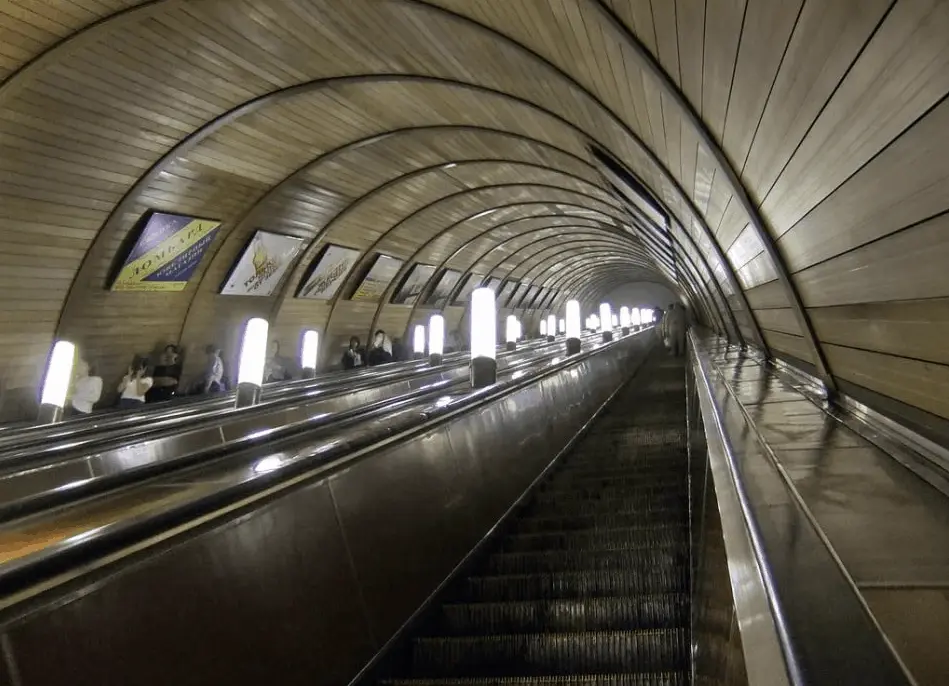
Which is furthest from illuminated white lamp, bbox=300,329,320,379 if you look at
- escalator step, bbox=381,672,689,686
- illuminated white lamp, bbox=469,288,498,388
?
escalator step, bbox=381,672,689,686

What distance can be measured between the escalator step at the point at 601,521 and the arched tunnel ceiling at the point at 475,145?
1.54 metres

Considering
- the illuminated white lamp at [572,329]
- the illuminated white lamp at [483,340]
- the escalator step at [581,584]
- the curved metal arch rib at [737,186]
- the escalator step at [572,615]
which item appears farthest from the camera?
the illuminated white lamp at [572,329]

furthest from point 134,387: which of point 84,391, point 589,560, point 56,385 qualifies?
point 589,560

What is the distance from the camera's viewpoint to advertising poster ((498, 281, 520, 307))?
28.3 m

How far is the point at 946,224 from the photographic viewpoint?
1.88 metres

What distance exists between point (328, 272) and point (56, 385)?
8.04 m

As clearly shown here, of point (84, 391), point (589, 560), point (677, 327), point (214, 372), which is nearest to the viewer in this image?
point (589, 560)

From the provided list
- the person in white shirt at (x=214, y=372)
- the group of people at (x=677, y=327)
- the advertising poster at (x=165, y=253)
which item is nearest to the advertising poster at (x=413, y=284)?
the person in white shirt at (x=214, y=372)

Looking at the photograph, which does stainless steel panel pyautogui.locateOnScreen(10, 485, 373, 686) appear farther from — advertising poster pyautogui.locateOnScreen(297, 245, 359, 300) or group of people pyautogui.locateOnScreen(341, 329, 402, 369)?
group of people pyautogui.locateOnScreen(341, 329, 402, 369)

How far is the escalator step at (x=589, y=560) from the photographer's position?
3.86m

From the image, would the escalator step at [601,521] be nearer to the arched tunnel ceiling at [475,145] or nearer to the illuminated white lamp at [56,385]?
the arched tunnel ceiling at [475,145]

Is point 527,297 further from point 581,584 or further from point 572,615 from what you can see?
point 572,615

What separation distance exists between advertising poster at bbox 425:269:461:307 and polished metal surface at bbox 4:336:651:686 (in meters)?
16.8

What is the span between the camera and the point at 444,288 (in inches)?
855
